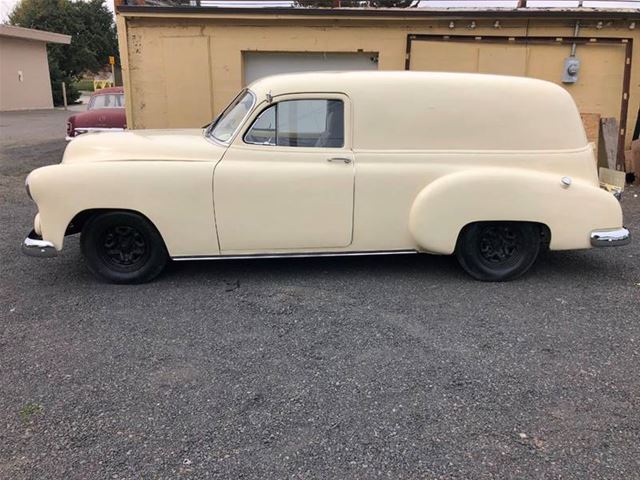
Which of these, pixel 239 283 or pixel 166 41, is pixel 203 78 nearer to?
pixel 166 41

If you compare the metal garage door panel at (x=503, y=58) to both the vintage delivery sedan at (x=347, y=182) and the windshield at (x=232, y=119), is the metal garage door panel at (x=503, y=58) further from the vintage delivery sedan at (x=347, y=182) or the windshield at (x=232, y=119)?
the windshield at (x=232, y=119)

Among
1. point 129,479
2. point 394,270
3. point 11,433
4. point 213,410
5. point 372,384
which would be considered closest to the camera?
point 129,479

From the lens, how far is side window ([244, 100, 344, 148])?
15.5ft

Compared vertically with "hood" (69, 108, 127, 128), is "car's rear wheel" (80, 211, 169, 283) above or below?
below

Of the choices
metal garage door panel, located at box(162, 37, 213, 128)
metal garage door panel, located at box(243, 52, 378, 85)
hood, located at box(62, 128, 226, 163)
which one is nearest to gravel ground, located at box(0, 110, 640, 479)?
hood, located at box(62, 128, 226, 163)

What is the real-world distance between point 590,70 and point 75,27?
4141cm

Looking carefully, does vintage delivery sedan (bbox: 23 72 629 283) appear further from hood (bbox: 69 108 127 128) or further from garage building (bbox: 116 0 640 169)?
hood (bbox: 69 108 127 128)

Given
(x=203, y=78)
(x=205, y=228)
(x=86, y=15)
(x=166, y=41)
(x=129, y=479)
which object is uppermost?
(x=86, y=15)

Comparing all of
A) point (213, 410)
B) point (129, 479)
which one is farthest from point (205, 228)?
point (129, 479)

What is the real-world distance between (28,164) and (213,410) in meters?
9.75

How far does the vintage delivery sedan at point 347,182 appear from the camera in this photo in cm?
452

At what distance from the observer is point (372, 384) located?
326cm

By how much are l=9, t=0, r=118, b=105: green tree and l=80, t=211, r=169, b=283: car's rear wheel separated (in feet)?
111

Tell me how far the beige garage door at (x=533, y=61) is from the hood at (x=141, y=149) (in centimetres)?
546
